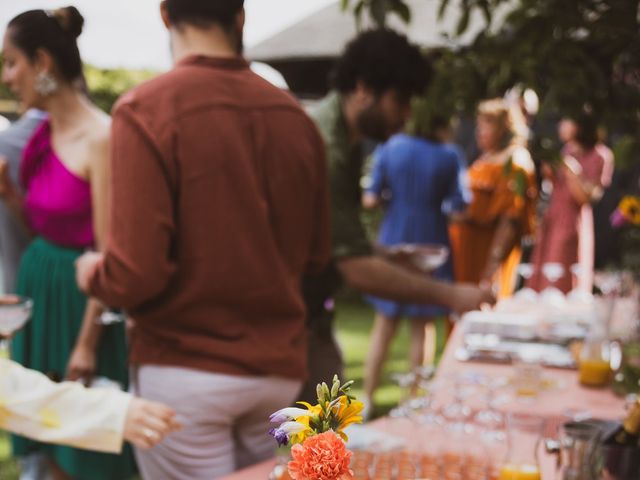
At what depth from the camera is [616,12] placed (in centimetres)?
137

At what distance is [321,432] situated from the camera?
1.86ft

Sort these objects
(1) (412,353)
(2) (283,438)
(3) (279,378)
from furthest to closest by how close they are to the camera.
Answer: (1) (412,353)
(3) (279,378)
(2) (283,438)

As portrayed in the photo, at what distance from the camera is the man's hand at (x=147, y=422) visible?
1268mm

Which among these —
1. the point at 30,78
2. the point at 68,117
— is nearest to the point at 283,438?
the point at 30,78

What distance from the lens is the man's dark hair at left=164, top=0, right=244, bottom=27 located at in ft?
4.45

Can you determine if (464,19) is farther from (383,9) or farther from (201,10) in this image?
(201,10)

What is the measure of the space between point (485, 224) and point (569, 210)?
65cm

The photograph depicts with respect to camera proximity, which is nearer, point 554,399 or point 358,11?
point 358,11

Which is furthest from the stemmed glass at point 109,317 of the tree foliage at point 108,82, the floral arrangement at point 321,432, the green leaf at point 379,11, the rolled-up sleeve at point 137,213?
the tree foliage at point 108,82

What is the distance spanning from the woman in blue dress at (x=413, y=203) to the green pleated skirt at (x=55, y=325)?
85.1 inches

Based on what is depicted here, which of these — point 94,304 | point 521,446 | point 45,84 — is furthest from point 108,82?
point 521,446

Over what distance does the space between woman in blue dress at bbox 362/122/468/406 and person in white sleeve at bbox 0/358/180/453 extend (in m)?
3.02

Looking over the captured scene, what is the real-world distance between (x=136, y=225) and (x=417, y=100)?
92 cm

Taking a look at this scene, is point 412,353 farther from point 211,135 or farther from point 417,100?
point 211,135
